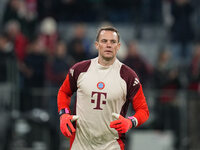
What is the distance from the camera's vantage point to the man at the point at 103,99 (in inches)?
261

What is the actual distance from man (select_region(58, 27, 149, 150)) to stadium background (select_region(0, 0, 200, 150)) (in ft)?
21.1

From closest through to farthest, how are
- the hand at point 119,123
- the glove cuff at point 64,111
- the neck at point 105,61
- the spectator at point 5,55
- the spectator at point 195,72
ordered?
the hand at point 119,123
the neck at point 105,61
the glove cuff at point 64,111
the spectator at point 5,55
the spectator at point 195,72

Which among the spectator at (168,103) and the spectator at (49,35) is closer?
the spectator at (168,103)

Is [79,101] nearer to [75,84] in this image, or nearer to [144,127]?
[75,84]

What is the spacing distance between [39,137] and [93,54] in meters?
2.57

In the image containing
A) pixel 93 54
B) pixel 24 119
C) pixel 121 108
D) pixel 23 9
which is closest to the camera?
pixel 121 108

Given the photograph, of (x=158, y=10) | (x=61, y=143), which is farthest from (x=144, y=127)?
(x=158, y=10)

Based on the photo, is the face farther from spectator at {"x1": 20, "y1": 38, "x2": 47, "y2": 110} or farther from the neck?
spectator at {"x1": 20, "y1": 38, "x2": 47, "y2": 110}

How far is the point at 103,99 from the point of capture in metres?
6.62

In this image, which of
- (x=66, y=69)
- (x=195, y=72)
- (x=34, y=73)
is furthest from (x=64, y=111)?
(x=195, y=72)

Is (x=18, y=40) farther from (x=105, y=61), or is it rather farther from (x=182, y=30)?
(x=105, y=61)

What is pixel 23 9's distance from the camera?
1620cm

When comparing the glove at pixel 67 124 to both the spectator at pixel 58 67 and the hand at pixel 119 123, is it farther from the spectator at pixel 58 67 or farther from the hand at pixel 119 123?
the spectator at pixel 58 67

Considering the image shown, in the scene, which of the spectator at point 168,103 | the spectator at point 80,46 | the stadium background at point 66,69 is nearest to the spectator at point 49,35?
the stadium background at point 66,69
